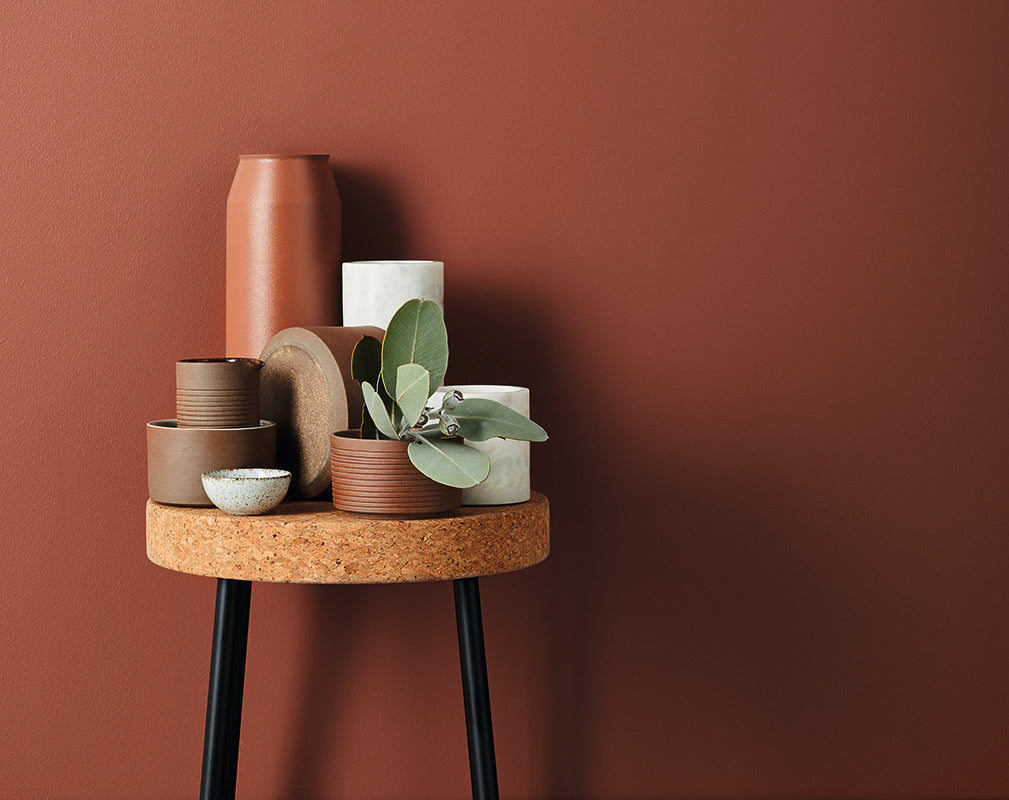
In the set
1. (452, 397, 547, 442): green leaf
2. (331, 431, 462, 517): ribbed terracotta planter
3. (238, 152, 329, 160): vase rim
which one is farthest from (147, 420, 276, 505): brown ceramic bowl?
(238, 152, 329, 160): vase rim

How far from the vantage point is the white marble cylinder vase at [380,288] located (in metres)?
1.43

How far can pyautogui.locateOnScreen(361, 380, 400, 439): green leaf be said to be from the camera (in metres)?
1.23

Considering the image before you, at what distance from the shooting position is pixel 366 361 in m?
1.28

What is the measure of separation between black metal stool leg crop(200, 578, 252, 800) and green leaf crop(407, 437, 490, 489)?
1.12ft

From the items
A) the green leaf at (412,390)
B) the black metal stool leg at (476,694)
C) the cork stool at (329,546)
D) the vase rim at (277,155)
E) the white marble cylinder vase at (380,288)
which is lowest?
the black metal stool leg at (476,694)

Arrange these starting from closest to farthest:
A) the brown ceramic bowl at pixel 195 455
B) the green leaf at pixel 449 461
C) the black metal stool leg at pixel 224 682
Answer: the green leaf at pixel 449 461
the brown ceramic bowl at pixel 195 455
the black metal stool leg at pixel 224 682

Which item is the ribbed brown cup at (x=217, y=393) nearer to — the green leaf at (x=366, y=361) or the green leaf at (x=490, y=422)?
the green leaf at (x=366, y=361)

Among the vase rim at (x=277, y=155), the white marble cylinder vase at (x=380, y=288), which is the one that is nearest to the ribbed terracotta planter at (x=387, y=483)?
the white marble cylinder vase at (x=380, y=288)

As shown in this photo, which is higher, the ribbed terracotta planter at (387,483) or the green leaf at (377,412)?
the green leaf at (377,412)

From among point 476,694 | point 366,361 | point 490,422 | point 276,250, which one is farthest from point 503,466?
point 276,250

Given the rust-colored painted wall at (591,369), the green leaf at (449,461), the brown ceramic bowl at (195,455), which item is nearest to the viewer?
the green leaf at (449,461)

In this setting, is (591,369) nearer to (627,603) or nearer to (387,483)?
(627,603)

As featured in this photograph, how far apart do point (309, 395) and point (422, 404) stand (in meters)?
0.19

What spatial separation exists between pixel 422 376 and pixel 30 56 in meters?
0.78
